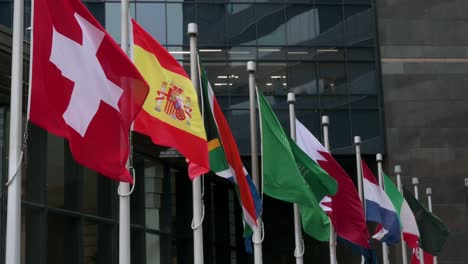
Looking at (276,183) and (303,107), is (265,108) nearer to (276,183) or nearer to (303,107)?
(276,183)

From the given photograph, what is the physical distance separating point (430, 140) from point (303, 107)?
609 centimetres

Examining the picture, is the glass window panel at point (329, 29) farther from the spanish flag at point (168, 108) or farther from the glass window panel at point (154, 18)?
the spanish flag at point (168, 108)

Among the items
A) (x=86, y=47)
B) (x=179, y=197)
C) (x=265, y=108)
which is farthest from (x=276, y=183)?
(x=179, y=197)

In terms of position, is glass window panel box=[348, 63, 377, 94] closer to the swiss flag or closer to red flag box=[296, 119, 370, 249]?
red flag box=[296, 119, 370, 249]

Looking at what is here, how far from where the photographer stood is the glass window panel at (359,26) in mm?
39938

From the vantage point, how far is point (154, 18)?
38.2m

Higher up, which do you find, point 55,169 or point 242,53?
point 242,53

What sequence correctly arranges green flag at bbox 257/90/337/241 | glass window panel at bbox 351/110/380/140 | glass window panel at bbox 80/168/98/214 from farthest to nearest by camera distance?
glass window panel at bbox 351/110/380/140 < glass window panel at bbox 80/168/98/214 < green flag at bbox 257/90/337/241

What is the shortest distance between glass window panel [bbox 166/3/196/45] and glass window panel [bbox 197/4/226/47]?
0.41 meters

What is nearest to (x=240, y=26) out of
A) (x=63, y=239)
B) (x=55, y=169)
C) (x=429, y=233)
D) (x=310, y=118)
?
(x=310, y=118)

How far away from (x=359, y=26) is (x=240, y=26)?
543 cm

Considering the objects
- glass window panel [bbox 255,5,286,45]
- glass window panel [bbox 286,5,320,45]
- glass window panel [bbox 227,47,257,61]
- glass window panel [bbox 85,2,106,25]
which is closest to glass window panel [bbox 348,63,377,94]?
glass window panel [bbox 286,5,320,45]

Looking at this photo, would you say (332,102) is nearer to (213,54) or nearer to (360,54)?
(360,54)

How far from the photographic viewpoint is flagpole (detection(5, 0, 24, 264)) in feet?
31.5
